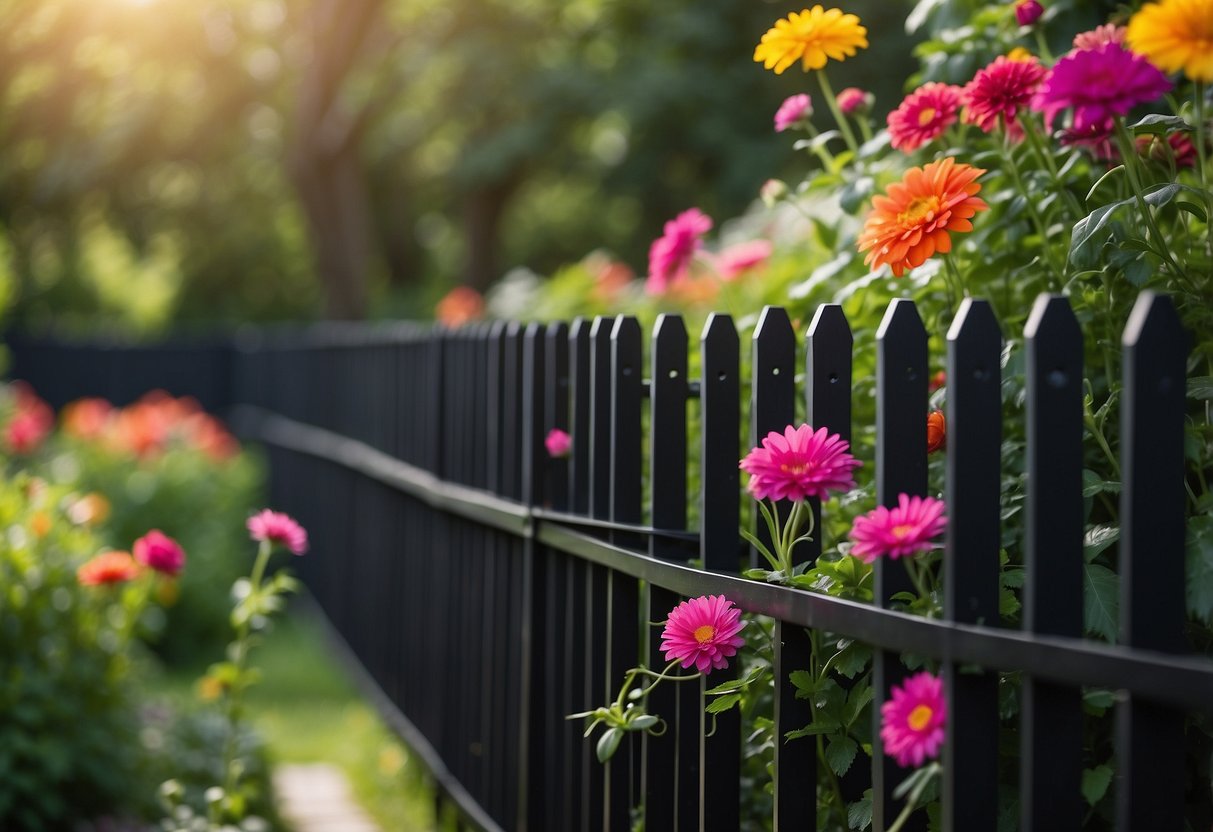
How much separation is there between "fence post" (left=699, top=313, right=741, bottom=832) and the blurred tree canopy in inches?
339

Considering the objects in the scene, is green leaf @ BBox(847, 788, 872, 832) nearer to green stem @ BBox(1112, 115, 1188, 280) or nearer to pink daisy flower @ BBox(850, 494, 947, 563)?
pink daisy flower @ BBox(850, 494, 947, 563)

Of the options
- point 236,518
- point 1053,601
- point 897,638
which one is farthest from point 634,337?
point 236,518

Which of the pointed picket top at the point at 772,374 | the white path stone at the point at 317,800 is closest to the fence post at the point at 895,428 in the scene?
the pointed picket top at the point at 772,374

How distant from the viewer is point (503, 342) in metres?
3.79

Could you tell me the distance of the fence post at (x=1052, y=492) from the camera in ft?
5.19

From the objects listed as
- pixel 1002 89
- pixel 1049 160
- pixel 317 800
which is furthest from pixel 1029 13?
pixel 317 800

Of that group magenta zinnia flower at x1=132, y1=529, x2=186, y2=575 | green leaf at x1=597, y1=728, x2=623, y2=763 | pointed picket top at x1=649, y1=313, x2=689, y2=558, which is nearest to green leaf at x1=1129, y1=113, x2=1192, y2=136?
pointed picket top at x1=649, y1=313, x2=689, y2=558

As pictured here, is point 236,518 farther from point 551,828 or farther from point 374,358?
point 551,828

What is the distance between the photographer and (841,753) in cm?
205

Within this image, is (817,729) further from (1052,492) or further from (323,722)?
(323,722)

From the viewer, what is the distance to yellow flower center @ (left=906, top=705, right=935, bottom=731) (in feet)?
5.30

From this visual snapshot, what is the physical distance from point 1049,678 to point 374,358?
4.77 metres

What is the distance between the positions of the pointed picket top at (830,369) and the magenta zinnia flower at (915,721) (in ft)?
1.55

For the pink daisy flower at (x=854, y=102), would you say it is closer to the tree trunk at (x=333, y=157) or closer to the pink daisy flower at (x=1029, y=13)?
the pink daisy flower at (x=1029, y=13)
